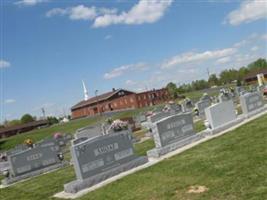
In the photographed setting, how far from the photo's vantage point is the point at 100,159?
11156 millimetres

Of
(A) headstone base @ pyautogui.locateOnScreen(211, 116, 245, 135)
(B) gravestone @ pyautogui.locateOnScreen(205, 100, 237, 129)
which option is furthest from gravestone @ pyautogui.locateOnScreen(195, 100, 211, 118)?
(B) gravestone @ pyautogui.locateOnScreen(205, 100, 237, 129)

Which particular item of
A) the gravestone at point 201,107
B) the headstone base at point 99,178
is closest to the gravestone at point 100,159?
the headstone base at point 99,178

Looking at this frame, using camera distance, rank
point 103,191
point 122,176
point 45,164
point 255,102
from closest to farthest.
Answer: point 103,191
point 122,176
point 45,164
point 255,102

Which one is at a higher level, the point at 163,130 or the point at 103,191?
the point at 163,130

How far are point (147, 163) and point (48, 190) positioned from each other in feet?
9.96

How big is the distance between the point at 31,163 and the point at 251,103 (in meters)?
10.1

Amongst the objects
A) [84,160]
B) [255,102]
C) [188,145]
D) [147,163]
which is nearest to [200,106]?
[255,102]

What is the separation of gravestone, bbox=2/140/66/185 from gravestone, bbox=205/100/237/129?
21.9ft

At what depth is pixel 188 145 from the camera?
13.5 meters

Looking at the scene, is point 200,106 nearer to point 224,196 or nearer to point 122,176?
point 122,176

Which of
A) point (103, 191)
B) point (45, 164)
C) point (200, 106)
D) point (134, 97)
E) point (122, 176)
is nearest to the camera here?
point (103, 191)

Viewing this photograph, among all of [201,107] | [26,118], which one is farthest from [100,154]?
[26,118]

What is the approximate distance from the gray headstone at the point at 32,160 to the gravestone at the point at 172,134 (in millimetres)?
5685

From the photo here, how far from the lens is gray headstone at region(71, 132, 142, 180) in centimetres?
1064
